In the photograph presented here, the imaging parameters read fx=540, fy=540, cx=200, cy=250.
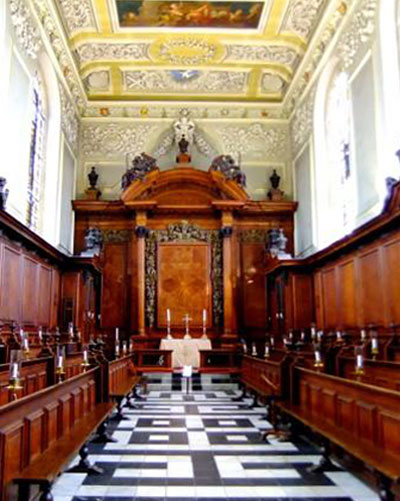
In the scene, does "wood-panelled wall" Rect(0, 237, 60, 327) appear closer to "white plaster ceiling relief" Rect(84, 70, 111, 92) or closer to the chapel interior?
the chapel interior

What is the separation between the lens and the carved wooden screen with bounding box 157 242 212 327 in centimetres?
1474

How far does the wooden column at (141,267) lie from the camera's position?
569 inches

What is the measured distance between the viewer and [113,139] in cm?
1625

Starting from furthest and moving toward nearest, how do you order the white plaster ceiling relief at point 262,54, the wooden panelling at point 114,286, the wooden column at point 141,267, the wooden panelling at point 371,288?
1. the wooden panelling at point 114,286
2. the wooden column at point 141,267
3. the white plaster ceiling relief at point 262,54
4. the wooden panelling at point 371,288

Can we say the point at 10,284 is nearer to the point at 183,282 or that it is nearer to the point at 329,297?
the point at 183,282

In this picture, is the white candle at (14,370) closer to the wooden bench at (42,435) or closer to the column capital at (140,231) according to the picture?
the wooden bench at (42,435)

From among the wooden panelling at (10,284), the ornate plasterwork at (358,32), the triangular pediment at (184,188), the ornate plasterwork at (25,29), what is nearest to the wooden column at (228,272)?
the triangular pediment at (184,188)

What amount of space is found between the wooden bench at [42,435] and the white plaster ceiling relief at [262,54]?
424 inches

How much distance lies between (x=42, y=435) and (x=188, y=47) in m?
12.0

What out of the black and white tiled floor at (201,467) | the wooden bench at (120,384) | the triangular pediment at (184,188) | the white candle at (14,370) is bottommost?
the black and white tiled floor at (201,467)

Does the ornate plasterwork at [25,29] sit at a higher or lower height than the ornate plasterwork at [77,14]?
lower

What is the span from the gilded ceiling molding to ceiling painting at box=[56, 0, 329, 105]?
0.30 m

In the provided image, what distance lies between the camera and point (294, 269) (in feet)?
44.1

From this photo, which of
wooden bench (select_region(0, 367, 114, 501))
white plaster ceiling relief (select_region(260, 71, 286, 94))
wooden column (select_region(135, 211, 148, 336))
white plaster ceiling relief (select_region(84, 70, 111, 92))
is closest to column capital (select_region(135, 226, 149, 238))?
wooden column (select_region(135, 211, 148, 336))
